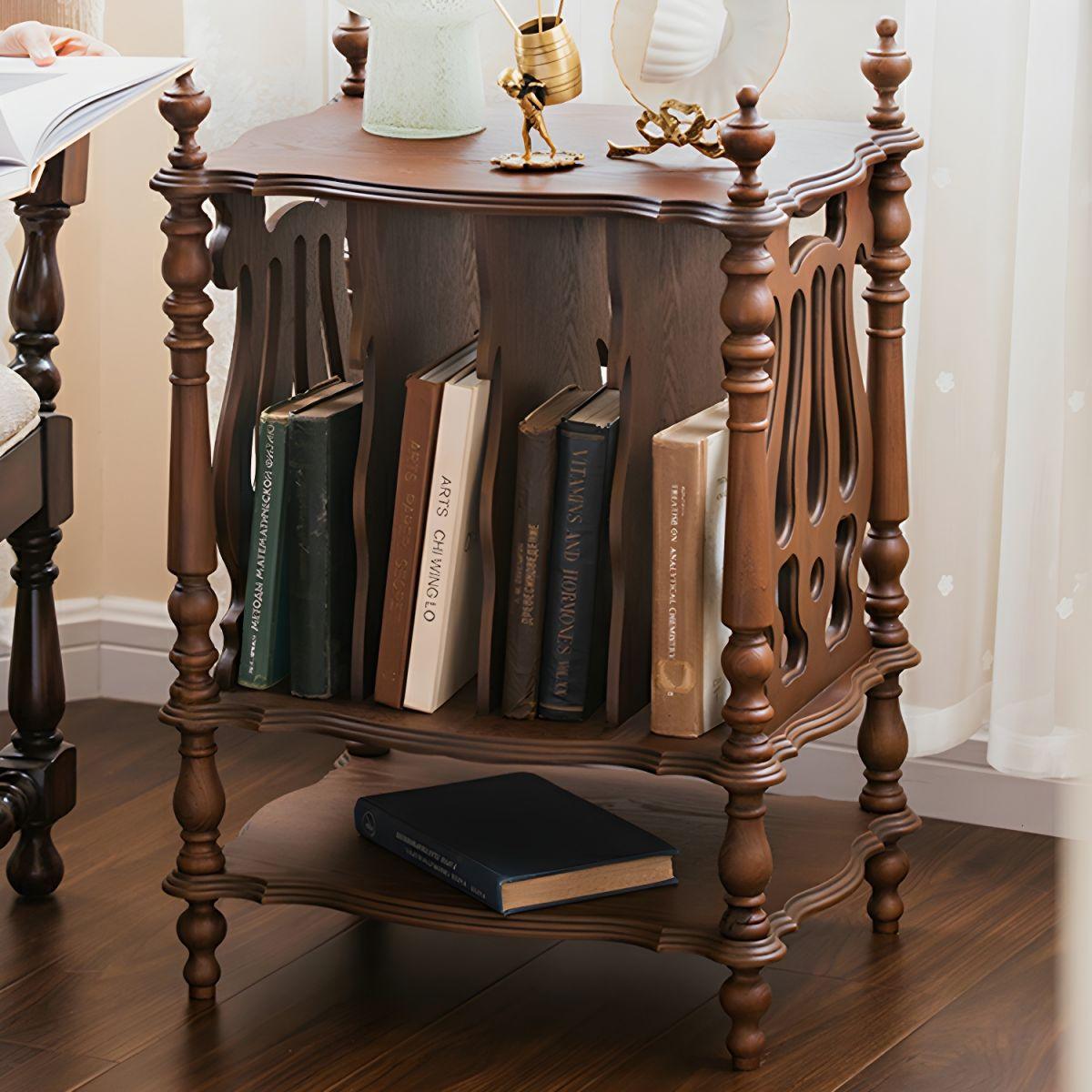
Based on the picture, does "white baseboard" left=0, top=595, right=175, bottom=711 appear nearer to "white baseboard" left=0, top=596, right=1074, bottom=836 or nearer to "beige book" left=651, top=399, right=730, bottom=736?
"white baseboard" left=0, top=596, right=1074, bottom=836

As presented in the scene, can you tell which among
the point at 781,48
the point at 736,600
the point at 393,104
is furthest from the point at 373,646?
the point at 781,48

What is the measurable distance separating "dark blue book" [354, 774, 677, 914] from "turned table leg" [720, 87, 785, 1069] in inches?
4.7

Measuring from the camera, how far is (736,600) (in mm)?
1264

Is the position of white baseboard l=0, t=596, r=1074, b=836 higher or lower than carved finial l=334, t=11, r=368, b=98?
lower

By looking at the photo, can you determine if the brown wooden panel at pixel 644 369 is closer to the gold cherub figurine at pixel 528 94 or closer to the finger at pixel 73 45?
the gold cherub figurine at pixel 528 94

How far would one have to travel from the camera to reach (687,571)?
130cm

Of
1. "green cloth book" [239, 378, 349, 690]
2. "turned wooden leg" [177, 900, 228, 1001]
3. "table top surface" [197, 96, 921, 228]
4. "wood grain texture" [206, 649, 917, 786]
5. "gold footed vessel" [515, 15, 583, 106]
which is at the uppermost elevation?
"gold footed vessel" [515, 15, 583, 106]

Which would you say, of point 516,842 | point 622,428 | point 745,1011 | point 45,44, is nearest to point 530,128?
point 622,428

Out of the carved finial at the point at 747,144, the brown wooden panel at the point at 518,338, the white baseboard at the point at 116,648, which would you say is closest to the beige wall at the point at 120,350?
the white baseboard at the point at 116,648

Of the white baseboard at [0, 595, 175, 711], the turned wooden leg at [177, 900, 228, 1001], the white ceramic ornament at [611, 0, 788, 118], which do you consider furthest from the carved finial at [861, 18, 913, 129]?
the white baseboard at [0, 595, 175, 711]

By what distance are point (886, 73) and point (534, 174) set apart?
0.35 m

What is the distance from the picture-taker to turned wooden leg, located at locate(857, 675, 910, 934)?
156 cm

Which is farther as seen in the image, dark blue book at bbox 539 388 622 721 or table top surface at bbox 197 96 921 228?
dark blue book at bbox 539 388 622 721

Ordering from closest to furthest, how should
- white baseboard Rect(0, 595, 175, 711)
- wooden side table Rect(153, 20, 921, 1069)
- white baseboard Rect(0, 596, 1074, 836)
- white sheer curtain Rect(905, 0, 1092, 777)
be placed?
wooden side table Rect(153, 20, 921, 1069), white sheer curtain Rect(905, 0, 1092, 777), white baseboard Rect(0, 596, 1074, 836), white baseboard Rect(0, 595, 175, 711)
